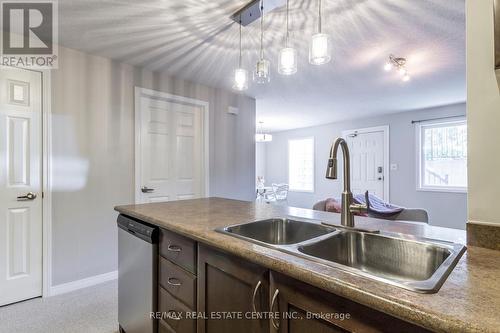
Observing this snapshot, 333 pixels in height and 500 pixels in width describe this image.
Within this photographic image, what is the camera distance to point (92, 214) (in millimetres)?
2695

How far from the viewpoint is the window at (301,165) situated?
23.4 feet

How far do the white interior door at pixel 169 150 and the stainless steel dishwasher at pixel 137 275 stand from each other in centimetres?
142

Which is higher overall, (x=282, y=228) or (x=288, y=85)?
(x=288, y=85)

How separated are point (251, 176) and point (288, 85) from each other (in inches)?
61.0

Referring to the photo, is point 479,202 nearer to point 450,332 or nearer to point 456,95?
point 450,332

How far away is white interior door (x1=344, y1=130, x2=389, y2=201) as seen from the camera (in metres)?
5.54

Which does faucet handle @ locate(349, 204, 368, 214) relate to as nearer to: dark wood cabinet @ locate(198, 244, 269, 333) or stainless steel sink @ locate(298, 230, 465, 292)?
stainless steel sink @ locate(298, 230, 465, 292)

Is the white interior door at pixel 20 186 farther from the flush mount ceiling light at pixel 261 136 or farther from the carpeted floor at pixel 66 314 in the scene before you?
the flush mount ceiling light at pixel 261 136

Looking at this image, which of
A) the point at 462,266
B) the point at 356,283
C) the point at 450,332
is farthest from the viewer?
the point at 462,266

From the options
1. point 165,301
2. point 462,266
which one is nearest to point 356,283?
point 462,266

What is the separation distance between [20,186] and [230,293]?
2.35 metres

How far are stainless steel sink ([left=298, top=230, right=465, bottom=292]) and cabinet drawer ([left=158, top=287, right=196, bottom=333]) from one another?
0.71m

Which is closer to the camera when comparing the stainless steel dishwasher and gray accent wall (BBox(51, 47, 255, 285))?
the stainless steel dishwasher

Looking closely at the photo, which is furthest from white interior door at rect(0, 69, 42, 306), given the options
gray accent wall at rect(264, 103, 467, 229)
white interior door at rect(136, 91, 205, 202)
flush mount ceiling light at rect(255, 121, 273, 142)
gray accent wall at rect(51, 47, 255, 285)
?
gray accent wall at rect(264, 103, 467, 229)
